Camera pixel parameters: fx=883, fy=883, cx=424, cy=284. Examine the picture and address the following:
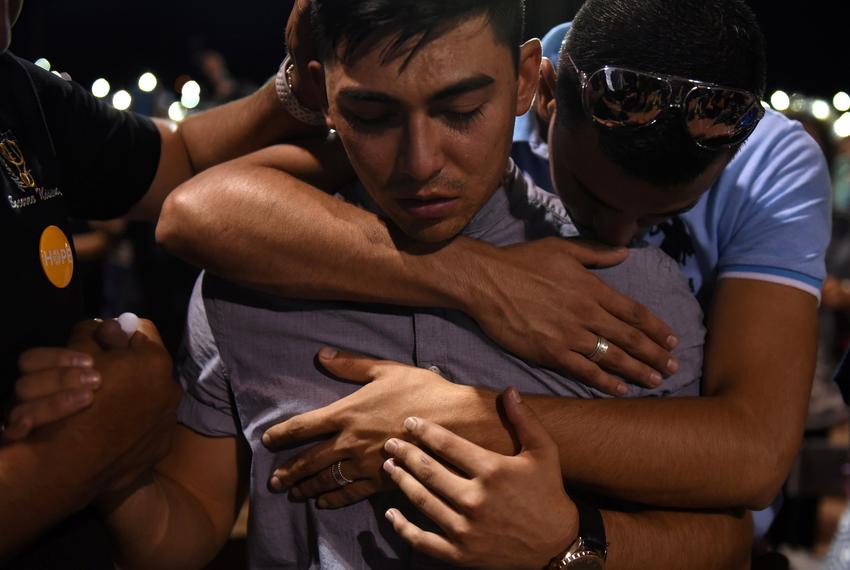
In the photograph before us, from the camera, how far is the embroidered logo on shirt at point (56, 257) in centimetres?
134

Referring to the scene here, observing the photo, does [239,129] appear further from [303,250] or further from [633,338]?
[633,338]

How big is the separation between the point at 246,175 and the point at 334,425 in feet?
1.51

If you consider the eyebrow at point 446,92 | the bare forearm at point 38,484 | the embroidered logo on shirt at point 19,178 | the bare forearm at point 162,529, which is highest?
the eyebrow at point 446,92

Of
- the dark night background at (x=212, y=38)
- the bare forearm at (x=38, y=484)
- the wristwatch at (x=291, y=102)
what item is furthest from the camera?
the dark night background at (x=212, y=38)

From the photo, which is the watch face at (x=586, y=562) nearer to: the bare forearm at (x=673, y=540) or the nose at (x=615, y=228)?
the bare forearm at (x=673, y=540)

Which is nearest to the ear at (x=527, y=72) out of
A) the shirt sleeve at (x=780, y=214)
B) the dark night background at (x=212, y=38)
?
the shirt sleeve at (x=780, y=214)

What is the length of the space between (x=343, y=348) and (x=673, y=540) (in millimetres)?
636

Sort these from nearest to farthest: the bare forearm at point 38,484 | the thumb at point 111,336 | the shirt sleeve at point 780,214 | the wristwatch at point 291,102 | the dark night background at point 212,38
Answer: the bare forearm at point 38,484
the thumb at point 111,336
the shirt sleeve at point 780,214
the wristwatch at point 291,102
the dark night background at point 212,38

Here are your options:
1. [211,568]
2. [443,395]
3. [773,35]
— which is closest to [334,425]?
[443,395]

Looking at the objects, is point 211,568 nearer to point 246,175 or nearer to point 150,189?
point 150,189

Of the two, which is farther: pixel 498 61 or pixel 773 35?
pixel 773 35

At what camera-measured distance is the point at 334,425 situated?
145cm

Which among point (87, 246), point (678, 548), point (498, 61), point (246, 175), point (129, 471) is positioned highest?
point (498, 61)

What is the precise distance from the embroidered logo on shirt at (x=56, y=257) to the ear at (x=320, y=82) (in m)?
0.47
